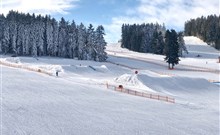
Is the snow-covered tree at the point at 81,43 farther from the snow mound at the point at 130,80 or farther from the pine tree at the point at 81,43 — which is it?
the snow mound at the point at 130,80

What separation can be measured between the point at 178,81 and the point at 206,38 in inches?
5685

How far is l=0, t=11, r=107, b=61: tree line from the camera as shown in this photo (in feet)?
355

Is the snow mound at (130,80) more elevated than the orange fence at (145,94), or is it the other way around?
the snow mound at (130,80)

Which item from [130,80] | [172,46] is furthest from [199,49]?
[130,80]

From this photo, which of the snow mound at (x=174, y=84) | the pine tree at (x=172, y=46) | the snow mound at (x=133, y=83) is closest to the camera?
the snow mound at (x=133, y=83)

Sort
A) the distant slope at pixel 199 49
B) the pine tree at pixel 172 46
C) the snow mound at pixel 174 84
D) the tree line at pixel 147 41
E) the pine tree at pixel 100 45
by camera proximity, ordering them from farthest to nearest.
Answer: the distant slope at pixel 199 49, the tree line at pixel 147 41, the pine tree at pixel 100 45, the pine tree at pixel 172 46, the snow mound at pixel 174 84

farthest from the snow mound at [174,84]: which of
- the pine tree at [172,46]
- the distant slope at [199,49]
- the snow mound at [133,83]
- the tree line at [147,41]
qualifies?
the distant slope at [199,49]

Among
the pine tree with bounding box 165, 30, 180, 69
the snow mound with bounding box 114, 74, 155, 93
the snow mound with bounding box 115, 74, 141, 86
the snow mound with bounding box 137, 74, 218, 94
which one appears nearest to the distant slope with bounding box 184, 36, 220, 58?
the pine tree with bounding box 165, 30, 180, 69

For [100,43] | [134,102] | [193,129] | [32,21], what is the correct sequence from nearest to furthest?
[193,129], [134,102], [100,43], [32,21]

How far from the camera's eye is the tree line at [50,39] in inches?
4257

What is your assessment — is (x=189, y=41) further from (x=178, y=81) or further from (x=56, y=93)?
(x=56, y=93)

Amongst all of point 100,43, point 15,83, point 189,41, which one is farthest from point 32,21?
point 189,41

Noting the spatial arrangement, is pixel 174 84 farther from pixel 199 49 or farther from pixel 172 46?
pixel 199 49

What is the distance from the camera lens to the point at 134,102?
41625 millimetres
